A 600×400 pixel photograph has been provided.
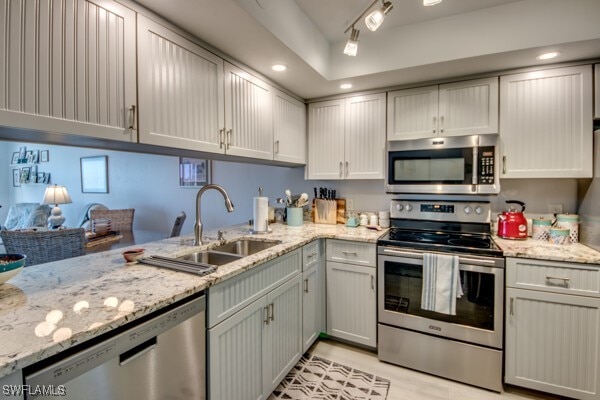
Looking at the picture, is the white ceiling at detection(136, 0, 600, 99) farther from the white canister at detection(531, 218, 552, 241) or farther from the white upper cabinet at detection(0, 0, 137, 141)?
the white canister at detection(531, 218, 552, 241)

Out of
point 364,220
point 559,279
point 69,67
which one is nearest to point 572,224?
point 559,279

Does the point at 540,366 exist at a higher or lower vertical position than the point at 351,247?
lower

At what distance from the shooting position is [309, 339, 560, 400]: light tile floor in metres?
1.81

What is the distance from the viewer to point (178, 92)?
5.11 ft

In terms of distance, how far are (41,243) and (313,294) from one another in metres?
2.01

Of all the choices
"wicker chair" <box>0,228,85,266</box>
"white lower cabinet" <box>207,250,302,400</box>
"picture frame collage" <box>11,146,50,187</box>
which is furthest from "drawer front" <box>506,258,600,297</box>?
"picture frame collage" <box>11,146,50,187</box>

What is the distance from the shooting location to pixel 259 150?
88.2 inches

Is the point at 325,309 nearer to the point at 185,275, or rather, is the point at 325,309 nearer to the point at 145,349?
the point at 185,275

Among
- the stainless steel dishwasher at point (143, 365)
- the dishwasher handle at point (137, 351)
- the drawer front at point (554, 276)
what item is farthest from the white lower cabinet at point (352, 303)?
the dishwasher handle at point (137, 351)

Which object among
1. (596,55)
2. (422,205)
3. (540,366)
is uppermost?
(596,55)

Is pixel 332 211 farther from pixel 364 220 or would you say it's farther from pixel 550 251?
pixel 550 251

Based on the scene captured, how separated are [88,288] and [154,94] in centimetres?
94

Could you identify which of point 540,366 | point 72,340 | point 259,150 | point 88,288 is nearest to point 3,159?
point 259,150

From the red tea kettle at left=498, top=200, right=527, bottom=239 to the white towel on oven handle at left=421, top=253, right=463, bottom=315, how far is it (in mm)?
605
